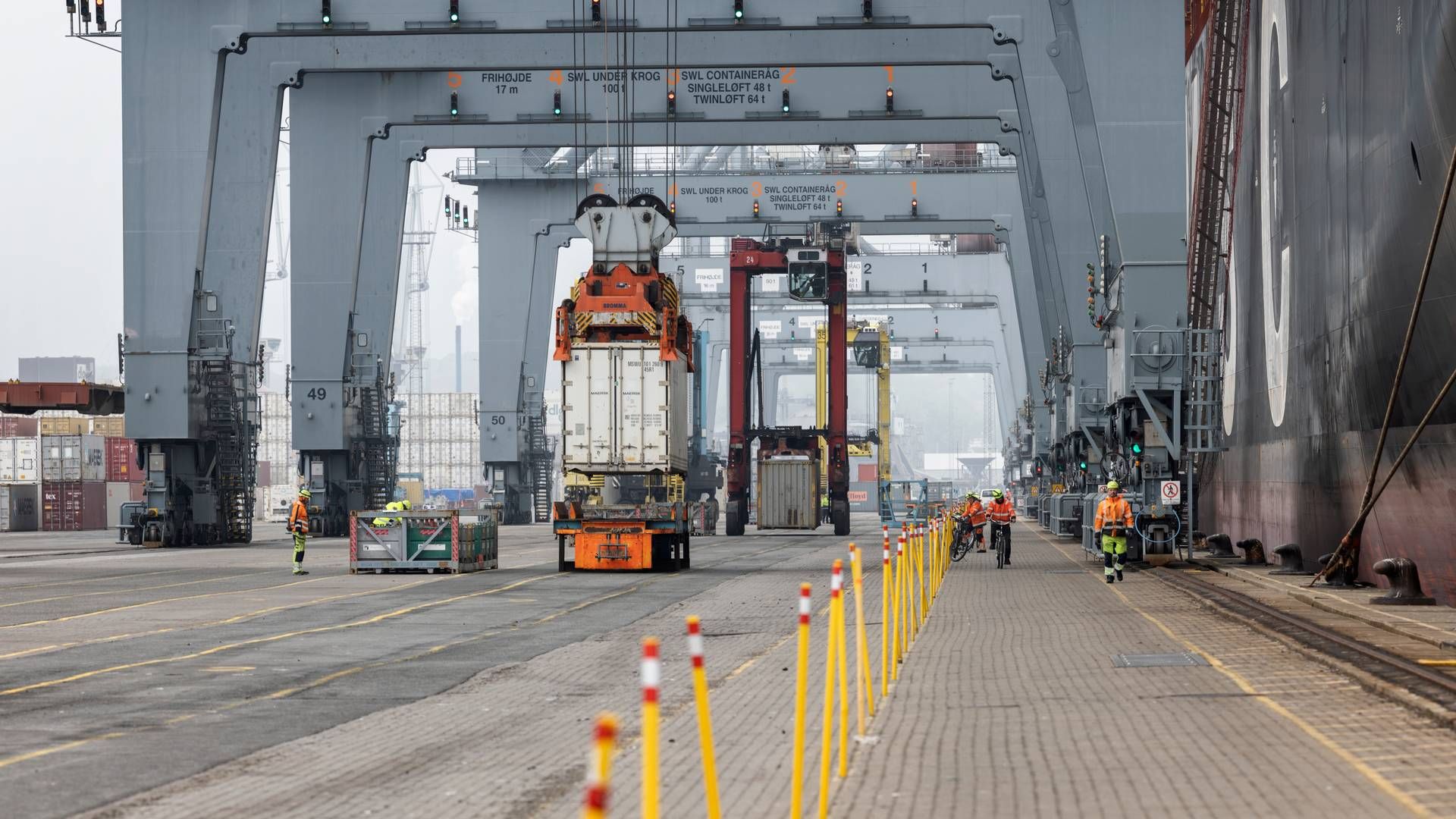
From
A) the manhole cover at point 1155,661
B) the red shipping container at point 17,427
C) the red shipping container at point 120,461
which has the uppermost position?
the red shipping container at point 17,427

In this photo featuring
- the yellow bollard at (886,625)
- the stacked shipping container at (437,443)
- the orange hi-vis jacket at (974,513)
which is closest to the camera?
the yellow bollard at (886,625)

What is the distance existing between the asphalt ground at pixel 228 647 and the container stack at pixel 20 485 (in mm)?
45494

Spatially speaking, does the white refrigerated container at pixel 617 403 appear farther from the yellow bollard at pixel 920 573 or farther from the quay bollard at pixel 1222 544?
the quay bollard at pixel 1222 544

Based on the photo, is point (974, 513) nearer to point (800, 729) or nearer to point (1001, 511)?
point (1001, 511)

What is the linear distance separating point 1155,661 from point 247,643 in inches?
370

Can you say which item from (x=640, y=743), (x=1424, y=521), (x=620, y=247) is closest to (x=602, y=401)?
(x=620, y=247)

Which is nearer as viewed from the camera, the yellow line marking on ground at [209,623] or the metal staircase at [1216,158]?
the yellow line marking on ground at [209,623]

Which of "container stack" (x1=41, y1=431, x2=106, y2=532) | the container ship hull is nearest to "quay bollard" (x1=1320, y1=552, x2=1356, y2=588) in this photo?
the container ship hull

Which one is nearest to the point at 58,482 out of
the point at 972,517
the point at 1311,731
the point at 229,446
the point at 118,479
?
the point at 118,479

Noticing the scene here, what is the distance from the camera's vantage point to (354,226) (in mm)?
48594

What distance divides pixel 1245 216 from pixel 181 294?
85.3 ft

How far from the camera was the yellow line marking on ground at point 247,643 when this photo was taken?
14.2 m

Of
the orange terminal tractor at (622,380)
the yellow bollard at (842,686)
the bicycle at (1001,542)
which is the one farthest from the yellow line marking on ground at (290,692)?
the bicycle at (1001,542)

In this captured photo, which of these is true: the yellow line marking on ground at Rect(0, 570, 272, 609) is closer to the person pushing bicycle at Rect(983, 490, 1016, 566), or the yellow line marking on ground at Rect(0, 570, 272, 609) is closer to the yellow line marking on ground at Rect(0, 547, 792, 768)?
the yellow line marking on ground at Rect(0, 547, 792, 768)
